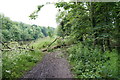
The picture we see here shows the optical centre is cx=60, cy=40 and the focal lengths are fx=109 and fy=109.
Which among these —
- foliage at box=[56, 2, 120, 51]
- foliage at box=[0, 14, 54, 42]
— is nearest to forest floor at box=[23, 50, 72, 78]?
foliage at box=[0, 14, 54, 42]

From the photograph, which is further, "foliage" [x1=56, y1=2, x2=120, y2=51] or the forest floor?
"foliage" [x1=56, y1=2, x2=120, y2=51]

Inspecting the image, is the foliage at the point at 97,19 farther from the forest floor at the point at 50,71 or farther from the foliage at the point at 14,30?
the foliage at the point at 14,30

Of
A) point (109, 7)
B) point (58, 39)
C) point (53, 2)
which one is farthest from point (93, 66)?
point (58, 39)

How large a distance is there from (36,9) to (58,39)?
7293 millimetres

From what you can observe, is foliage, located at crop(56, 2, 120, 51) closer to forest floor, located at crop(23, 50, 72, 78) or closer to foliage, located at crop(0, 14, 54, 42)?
forest floor, located at crop(23, 50, 72, 78)

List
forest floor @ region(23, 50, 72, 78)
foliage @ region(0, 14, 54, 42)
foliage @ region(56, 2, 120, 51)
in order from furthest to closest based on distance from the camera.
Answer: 1. foliage @ region(0, 14, 54, 42)
2. foliage @ region(56, 2, 120, 51)
3. forest floor @ region(23, 50, 72, 78)

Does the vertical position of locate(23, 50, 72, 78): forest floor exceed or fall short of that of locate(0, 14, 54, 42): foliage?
it falls short

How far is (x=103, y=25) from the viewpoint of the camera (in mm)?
5754

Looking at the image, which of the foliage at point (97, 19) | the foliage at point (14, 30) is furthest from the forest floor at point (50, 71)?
the foliage at point (97, 19)

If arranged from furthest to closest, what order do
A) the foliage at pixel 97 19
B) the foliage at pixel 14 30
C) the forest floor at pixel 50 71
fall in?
the foliage at pixel 14 30
the foliage at pixel 97 19
the forest floor at pixel 50 71

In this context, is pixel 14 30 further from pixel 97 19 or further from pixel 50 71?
pixel 97 19

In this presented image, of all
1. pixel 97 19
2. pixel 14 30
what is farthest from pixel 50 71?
pixel 97 19

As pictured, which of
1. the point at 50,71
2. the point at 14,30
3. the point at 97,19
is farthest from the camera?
the point at 97,19

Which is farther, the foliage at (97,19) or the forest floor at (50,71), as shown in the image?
the foliage at (97,19)
